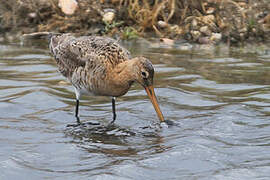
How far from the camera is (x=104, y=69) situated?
6.75 m

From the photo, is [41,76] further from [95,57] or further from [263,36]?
[263,36]

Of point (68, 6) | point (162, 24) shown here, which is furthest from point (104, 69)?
point (68, 6)

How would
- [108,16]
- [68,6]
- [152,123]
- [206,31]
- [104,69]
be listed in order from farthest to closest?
[68,6]
[108,16]
[206,31]
[152,123]
[104,69]

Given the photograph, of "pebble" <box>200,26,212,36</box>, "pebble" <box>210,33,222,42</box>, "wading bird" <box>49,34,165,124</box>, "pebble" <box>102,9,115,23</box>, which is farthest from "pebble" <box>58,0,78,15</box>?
"wading bird" <box>49,34,165,124</box>

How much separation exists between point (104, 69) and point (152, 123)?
882 mm

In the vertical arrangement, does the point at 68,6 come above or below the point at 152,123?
above

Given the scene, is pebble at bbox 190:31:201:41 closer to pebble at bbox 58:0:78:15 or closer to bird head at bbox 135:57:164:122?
pebble at bbox 58:0:78:15

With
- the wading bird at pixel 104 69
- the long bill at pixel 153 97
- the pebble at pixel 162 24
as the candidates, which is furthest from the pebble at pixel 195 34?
the long bill at pixel 153 97

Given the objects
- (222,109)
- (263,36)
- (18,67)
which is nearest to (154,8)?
(263,36)

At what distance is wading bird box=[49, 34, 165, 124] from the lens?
6.52 meters

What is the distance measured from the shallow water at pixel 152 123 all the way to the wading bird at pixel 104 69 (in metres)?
0.45

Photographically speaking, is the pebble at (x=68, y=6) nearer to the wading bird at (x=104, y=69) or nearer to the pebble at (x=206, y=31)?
the pebble at (x=206, y=31)

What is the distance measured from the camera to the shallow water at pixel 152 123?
210 inches

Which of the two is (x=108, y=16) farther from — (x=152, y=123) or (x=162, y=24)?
(x=152, y=123)
